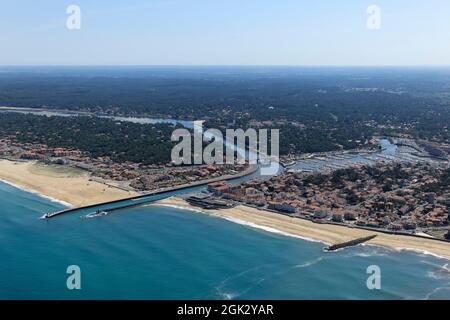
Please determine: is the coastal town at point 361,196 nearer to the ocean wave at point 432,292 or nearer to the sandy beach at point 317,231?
the sandy beach at point 317,231

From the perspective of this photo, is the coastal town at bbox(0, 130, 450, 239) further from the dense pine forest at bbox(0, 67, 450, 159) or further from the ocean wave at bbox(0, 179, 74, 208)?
the dense pine forest at bbox(0, 67, 450, 159)

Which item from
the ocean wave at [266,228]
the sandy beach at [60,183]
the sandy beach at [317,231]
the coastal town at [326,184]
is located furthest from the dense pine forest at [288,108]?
the ocean wave at [266,228]

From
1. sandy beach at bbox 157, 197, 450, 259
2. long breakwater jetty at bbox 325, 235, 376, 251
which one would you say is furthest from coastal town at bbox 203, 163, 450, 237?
long breakwater jetty at bbox 325, 235, 376, 251

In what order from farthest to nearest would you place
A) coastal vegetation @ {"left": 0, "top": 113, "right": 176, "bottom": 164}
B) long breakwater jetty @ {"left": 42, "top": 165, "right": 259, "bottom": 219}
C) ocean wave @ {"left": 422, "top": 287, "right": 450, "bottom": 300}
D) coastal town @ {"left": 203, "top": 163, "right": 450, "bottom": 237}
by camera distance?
coastal vegetation @ {"left": 0, "top": 113, "right": 176, "bottom": 164} < long breakwater jetty @ {"left": 42, "top": 165, "right": 259, "bottom": 219} < coastal town @ {"left": 203, "top": 163, "right": 450, "bottom": 237} < ocean wave @ {"left": 422, "top": 287, "right": 450, "bottom": 300}

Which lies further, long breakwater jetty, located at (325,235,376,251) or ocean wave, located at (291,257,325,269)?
long breakwater jetty, located at (325,235,376,251)

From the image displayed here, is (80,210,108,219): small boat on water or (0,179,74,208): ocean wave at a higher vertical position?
(0,179,74,208): ocean wave

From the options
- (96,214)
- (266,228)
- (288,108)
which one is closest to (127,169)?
(96,214)
